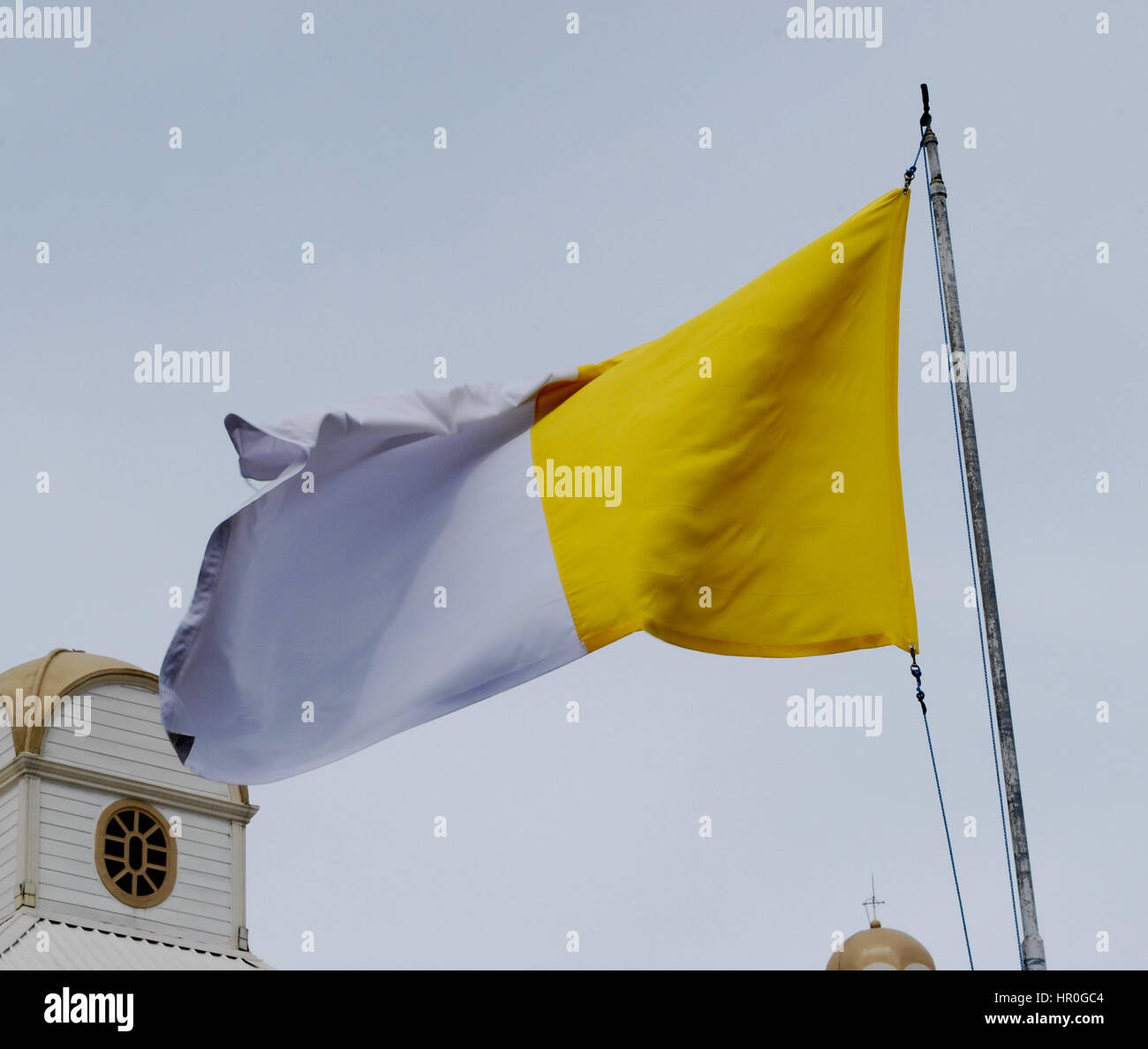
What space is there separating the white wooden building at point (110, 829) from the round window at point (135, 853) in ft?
0.06

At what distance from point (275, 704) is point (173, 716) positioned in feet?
2.27

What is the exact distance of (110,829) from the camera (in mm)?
28203

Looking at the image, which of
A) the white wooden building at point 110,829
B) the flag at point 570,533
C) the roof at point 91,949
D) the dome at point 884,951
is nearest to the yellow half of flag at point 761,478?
the flag at point 570,533

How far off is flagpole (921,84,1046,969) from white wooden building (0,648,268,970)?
56.9 feet

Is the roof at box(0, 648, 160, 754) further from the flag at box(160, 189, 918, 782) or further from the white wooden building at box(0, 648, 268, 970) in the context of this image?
the flag at box(160, 189, 918, 782)

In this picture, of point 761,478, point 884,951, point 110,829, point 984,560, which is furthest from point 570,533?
point 884,951

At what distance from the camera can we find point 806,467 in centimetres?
1332

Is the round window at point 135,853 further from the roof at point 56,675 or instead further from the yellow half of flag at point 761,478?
the yellow half of flag at point 761,478

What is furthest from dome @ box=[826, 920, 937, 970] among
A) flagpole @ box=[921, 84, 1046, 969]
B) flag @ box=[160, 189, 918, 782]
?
flagpole @ box=[921, 84, 1046, 969]

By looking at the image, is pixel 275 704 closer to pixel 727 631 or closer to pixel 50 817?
pixel 727 631

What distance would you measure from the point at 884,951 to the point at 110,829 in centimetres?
1151

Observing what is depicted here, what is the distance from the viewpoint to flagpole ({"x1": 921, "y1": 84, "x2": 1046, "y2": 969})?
10.7 m

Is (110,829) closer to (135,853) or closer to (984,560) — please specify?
(135,853)
